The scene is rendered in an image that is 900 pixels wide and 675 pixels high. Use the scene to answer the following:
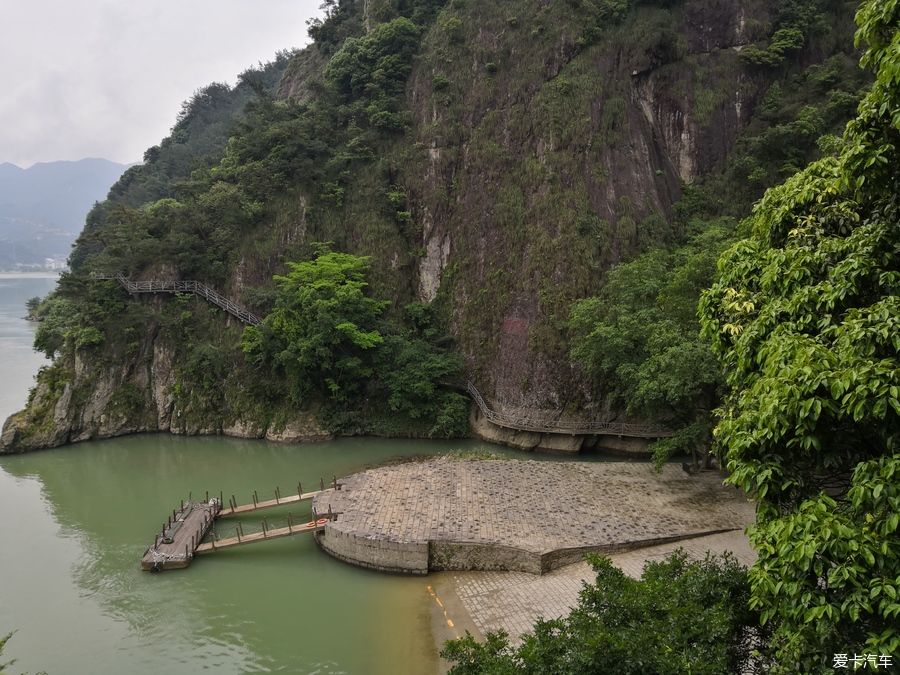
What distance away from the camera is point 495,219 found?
25.5 metres

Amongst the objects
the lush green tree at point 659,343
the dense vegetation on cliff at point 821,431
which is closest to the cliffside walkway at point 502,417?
the lush green tree at point 659,343

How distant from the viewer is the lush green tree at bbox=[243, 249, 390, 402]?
22828mm

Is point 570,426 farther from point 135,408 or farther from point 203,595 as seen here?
point 135,408

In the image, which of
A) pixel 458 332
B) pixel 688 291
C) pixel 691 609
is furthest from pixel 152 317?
pixel 691 609

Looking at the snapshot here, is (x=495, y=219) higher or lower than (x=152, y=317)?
higher

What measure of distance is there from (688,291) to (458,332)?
35.5 feet

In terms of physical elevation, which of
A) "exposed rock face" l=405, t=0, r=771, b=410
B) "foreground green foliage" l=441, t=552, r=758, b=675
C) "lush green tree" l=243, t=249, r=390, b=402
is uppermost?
"exposed rock face" l=405, t=0, r=771, b=410

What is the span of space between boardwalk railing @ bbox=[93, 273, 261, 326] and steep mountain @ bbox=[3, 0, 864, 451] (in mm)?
428

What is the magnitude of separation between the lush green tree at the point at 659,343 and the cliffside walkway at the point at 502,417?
70 centimetres

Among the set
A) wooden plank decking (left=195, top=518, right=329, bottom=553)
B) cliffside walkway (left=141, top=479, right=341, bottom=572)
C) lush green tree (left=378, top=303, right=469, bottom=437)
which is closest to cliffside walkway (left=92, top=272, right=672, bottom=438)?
lush green tree (left=378, top=303, right=469, bottom=437)

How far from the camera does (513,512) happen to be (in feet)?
47.4

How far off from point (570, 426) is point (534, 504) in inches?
258

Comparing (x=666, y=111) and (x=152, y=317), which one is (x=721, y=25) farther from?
(x=152, y=317)

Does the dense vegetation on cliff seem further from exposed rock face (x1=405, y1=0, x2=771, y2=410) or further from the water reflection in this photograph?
exposed rock face (x1=405, y1=0, x2=771, y2=410)
